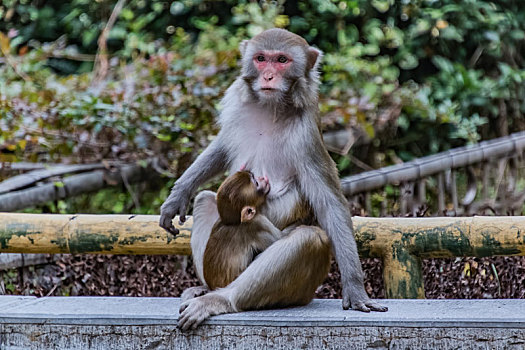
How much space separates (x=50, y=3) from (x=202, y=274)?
7.12 meters

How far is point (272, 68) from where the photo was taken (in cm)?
344

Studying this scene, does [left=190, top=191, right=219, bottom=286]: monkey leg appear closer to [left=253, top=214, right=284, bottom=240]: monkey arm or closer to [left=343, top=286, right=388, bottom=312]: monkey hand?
[left=253, top=214, right=284, bottom=240]: monkey arm

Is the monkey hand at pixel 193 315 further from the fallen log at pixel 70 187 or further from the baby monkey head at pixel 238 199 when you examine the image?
the fallen log at pixel 70 187

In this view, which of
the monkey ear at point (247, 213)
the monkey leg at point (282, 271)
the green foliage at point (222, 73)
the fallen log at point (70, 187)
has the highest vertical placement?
the monkey ear at point (247, 213)

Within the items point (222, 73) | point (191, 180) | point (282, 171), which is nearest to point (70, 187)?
point (222, 73)

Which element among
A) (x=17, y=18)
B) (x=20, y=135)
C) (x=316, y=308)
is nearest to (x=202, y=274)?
(x=316, y=308)

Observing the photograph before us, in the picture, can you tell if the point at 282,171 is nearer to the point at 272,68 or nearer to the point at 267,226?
the point at 267,226

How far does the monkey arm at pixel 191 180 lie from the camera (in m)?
3.72

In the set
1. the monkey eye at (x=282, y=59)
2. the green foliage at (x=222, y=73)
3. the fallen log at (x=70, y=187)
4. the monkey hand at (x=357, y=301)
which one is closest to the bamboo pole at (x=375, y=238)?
the monkey hand at (x=357, y=301)

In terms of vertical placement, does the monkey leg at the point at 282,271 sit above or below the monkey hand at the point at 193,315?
above

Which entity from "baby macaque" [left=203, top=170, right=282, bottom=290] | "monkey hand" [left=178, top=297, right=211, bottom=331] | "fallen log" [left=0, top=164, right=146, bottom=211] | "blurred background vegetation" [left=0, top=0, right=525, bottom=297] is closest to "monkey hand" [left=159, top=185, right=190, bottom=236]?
"baby macaque" [left=203, top=170, right=282, bottom=290]

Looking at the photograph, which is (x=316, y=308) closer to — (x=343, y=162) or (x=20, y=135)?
(x=20, y=135)

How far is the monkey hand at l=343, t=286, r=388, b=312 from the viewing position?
329 centimetres

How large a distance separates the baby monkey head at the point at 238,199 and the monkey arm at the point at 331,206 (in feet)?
0.85
